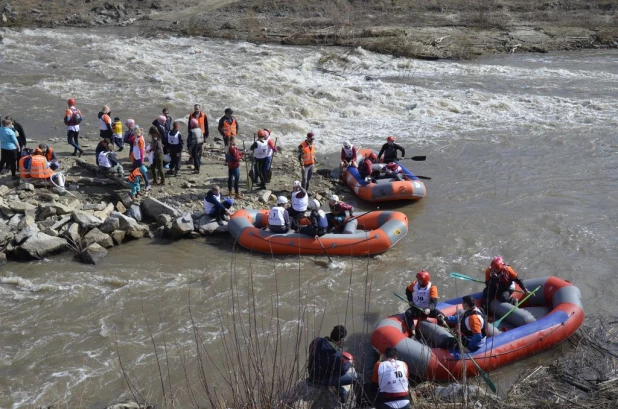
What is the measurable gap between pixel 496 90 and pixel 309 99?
6762mm

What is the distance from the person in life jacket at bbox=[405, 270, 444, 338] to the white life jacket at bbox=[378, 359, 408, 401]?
1.95 metres

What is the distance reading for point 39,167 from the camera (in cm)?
1255

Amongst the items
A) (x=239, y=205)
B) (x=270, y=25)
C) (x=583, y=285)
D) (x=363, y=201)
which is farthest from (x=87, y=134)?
(x=270, y=25)

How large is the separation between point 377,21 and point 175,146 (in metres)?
23.2

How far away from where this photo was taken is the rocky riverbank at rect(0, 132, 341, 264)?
440 inches

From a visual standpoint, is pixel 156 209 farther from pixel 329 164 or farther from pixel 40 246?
pixel 329 164

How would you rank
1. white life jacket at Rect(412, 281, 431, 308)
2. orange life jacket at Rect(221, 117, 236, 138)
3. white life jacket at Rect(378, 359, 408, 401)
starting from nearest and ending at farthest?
white life jacket at Rect(378, 359, 408, 401) < white life jacket at Rect(412, 281, 431, 308) < orange life jacket at Rect(221, 117, 236, 138)

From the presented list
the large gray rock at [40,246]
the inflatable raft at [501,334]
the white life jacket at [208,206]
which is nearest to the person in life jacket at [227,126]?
the white life jacket at [208,206]

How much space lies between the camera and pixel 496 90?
22578 millimetres

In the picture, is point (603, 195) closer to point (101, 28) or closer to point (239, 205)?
point (239, 205)

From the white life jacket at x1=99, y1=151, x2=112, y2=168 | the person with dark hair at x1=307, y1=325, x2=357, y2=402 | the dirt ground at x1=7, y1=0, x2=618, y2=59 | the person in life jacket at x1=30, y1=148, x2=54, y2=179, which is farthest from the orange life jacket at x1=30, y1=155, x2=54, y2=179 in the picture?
the dirt ground at x1=7, y1=0, x2=618, y2=59

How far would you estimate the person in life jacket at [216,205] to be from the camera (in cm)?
1219

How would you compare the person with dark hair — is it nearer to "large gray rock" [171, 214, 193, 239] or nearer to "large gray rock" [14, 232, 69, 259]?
"large gray rock" [171, 214, 193, 239]

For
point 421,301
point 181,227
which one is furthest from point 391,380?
point 181,227
